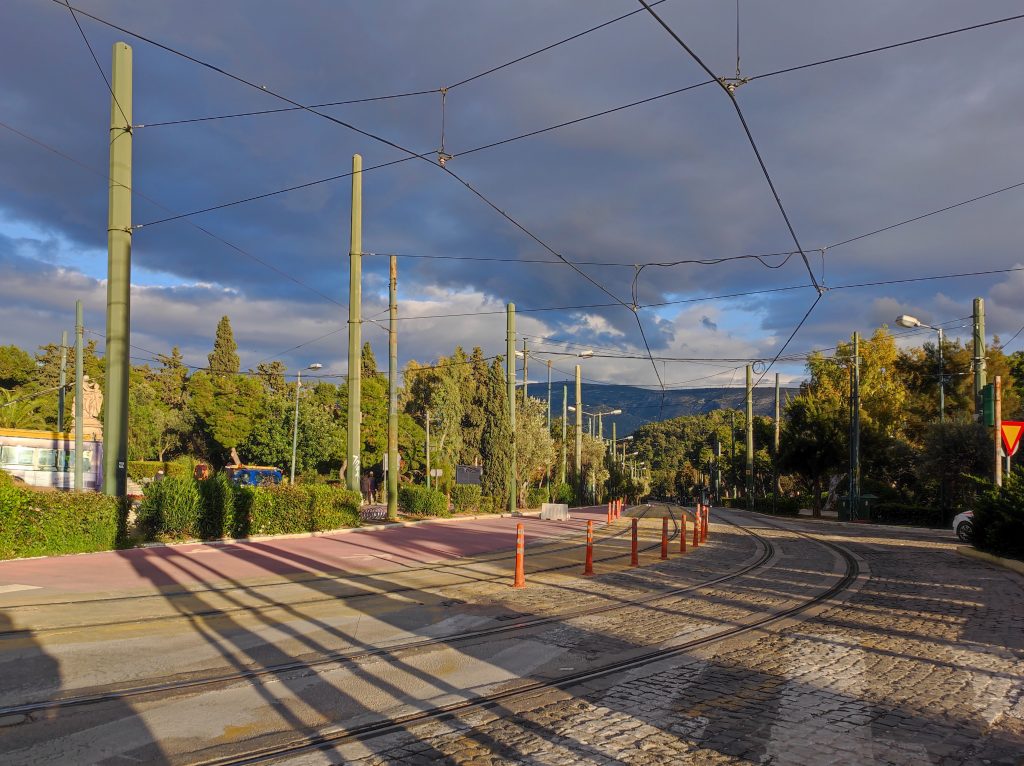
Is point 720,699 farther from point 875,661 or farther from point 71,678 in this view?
point 71,678

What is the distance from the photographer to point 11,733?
17.9 feet

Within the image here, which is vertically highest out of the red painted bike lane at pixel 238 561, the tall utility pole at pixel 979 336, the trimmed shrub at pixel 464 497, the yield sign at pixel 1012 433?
the tall utility pole at pixel 979 336

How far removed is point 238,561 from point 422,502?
1664 centimetres

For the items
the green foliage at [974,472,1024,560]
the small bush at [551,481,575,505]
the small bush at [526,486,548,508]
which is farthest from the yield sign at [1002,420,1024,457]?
the small bush at [551,481,575,505]

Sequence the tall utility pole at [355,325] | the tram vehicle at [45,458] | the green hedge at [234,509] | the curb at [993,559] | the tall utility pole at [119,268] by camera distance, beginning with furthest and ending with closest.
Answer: the tram vehicle at [45,458] < the tall utility pole at [355,325] < the green hedge at [234,509] < the tall utility pole at [119,268] < the curb at [993,559]

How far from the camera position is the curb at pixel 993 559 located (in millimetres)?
16562

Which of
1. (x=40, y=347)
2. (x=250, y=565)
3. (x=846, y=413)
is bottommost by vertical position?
(x=250, y=565)

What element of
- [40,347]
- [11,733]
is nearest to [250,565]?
[11,733]

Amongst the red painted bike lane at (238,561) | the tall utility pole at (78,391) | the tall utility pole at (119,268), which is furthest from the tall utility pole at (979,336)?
the tall utility pole at (78,391)

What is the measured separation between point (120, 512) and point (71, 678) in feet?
34.7

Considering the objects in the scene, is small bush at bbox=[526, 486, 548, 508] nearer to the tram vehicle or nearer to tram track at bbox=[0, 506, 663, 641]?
the tram vehicle

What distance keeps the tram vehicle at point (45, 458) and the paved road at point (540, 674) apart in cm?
3041

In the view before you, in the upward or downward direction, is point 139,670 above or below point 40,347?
below

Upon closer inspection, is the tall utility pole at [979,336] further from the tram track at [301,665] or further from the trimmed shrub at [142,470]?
the trimmed shrub at [142,470]
